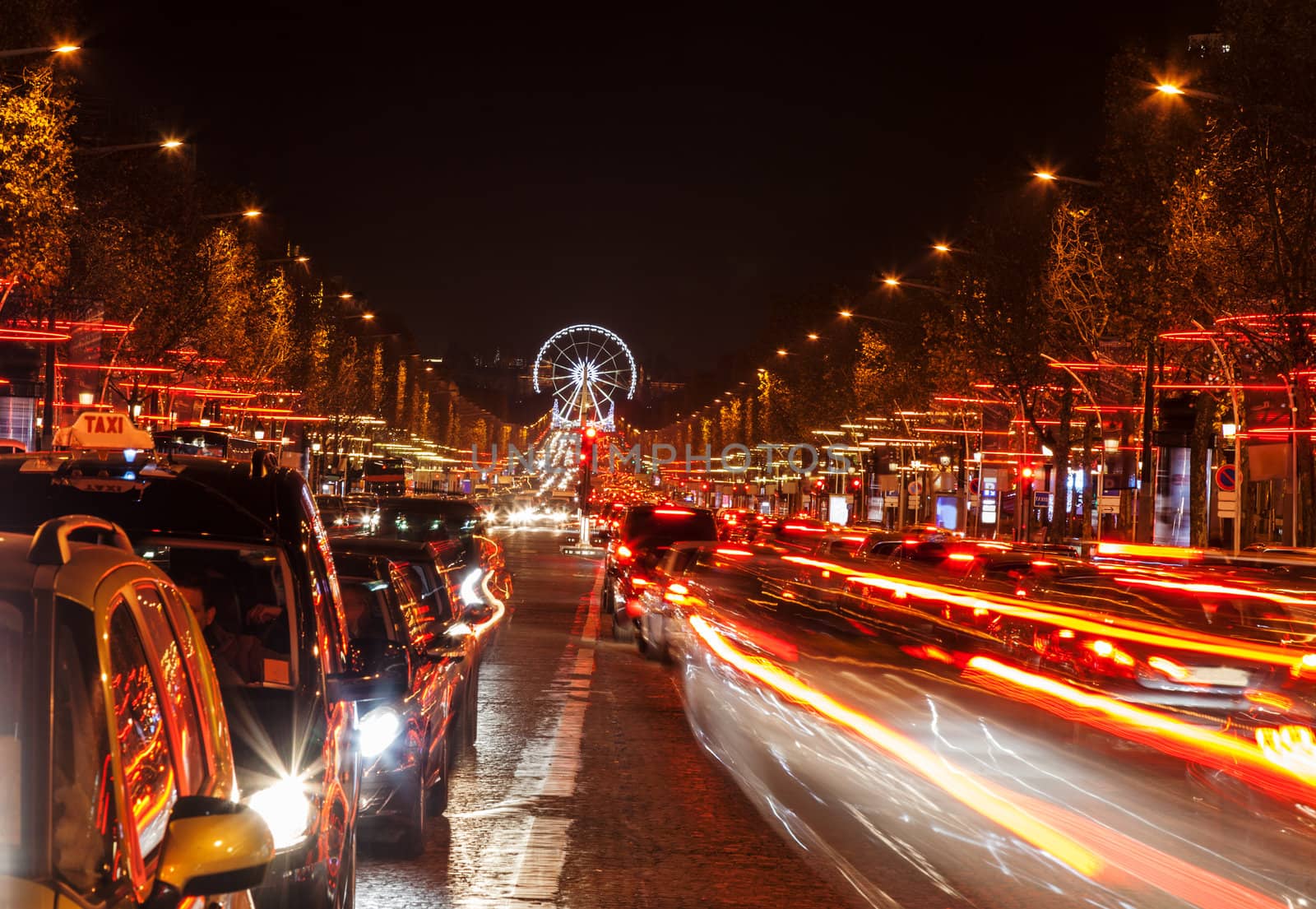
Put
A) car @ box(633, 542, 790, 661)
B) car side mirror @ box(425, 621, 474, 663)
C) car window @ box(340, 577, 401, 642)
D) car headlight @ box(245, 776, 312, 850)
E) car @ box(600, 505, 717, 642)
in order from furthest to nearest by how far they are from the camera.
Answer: car @ box(600, 505, 717, 642) < car @ box(633, 542, 790, 661) < car window @ box(340, 577, 401, 642) < car side mirror @ box(425, 621, 474, 663) < car headlight @ box(245, 776, 312, 850)

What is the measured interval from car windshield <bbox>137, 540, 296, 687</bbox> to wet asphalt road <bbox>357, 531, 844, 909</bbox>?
1.90 m

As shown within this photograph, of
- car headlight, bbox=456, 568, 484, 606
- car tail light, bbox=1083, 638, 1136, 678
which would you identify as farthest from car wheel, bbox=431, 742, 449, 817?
car headlight, bbox=456, 568, 484, 606

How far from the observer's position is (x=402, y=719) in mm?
8562

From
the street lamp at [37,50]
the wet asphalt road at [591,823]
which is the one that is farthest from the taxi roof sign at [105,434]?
the street lamp at [37,50]

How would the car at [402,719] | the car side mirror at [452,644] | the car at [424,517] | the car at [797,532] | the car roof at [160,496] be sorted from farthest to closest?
the car at [797,532], the car at [424,517], the car side mirror at [452,644], the car at [402,719], the car roof at [160,496]

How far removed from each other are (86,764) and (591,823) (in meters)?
7.22

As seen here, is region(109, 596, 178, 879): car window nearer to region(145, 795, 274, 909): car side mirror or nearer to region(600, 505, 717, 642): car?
region(145, 795, 274, 909): car side mirror

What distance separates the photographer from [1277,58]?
1242 inches

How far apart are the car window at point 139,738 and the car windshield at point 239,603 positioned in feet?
8.48

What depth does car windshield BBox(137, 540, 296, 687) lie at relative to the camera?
6.29 meters

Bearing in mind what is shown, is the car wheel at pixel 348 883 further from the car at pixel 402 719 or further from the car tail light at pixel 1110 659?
the car tail light at pixel 1110 659

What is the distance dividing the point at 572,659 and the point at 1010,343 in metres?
35.1

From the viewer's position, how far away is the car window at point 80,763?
9.41 feet

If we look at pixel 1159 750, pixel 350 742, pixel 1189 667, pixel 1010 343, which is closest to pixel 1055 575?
pixel 1189 667
